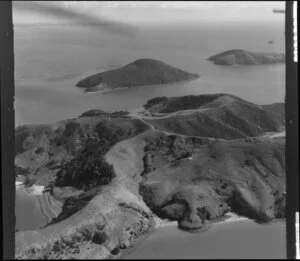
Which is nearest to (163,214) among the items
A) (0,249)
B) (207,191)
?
(207,191)

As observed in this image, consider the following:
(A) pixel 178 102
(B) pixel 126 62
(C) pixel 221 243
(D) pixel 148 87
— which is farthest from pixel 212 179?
(B) pixel 126 62

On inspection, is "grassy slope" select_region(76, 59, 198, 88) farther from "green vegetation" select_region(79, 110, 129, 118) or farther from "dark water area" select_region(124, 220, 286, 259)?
"dark water area" select_region(124, 220, 286, 259)

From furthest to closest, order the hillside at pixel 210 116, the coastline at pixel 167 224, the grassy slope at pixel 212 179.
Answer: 1. the hillside at pixel 210 116
2. the grassy slope at pixel 212 179
3. the coastline at pixel 167 224

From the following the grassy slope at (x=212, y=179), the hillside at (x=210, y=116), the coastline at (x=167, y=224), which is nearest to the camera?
the coastline at (x=167, y=224)

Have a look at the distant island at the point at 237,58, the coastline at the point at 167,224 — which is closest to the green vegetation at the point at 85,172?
the coastline at the point at 167,224

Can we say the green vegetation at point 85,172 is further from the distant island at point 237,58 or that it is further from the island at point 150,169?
the distant island at point 237,58

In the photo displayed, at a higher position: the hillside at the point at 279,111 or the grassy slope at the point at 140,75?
the grassy slope at the point at 140,75
